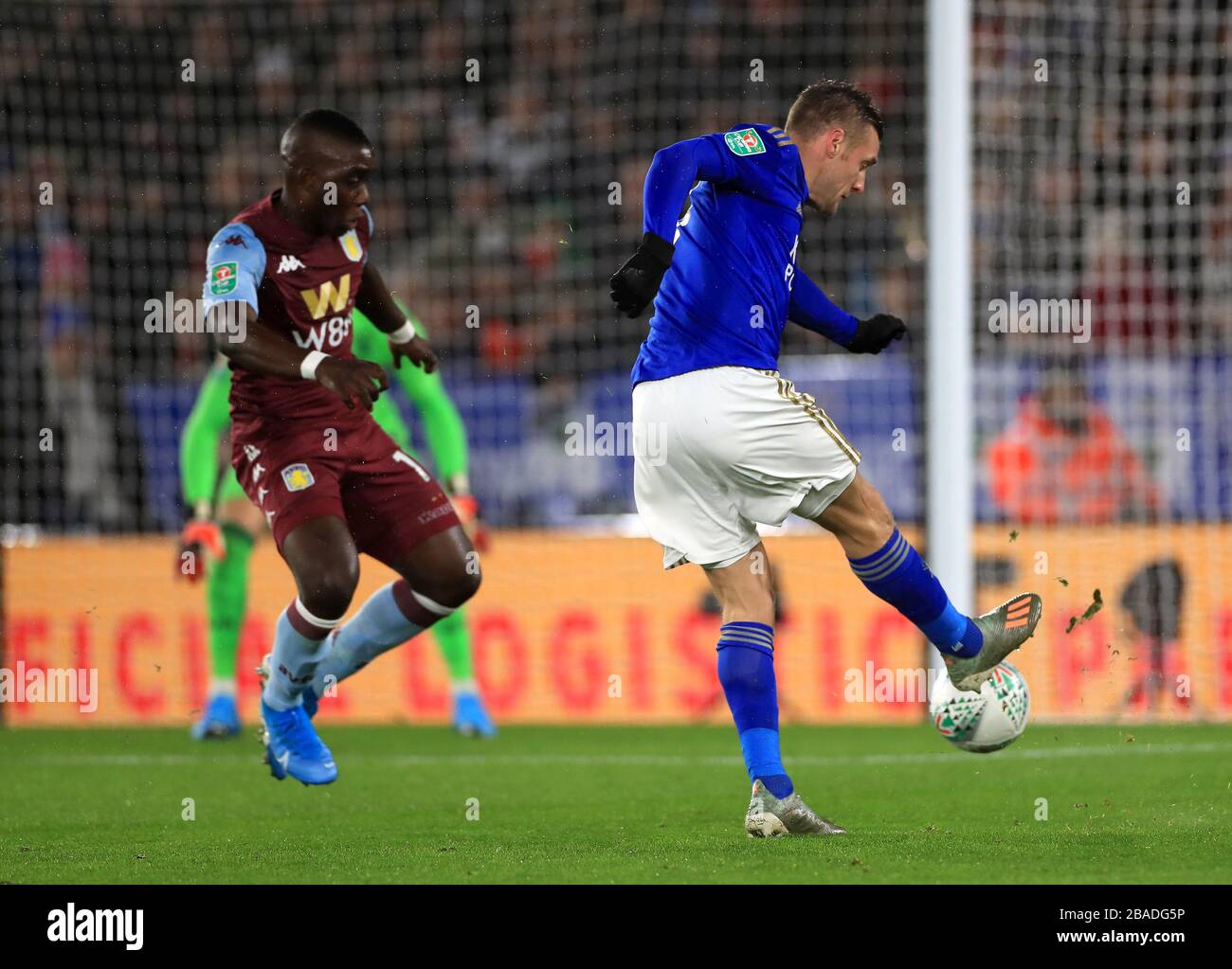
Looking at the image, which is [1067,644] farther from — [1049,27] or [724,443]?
[724,443]

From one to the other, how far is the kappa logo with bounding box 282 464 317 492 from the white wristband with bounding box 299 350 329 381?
1.57ft

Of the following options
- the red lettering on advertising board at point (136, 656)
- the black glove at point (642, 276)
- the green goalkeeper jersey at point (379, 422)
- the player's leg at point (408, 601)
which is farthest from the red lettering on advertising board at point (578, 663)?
the black glove at point (642, 276)

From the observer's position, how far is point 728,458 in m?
4.69

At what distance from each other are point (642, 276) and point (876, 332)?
1286mm

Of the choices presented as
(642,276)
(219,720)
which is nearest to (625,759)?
(219,720)

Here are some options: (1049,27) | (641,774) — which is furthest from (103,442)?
(1049,27)

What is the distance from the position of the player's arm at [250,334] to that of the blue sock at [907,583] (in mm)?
1456

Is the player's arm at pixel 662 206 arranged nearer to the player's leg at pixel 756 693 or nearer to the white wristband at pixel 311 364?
the player's leg at pixel 756 693

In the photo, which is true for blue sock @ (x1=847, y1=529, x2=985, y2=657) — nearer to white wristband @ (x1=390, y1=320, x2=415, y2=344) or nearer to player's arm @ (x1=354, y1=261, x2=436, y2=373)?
player's arm @ (x1=354, y1=261, x2=436, y2=373)

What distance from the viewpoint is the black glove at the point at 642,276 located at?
170 inches

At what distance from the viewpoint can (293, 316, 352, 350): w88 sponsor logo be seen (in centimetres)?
556

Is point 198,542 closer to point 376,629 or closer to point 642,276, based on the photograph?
point 376,629

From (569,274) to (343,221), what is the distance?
637 cm
